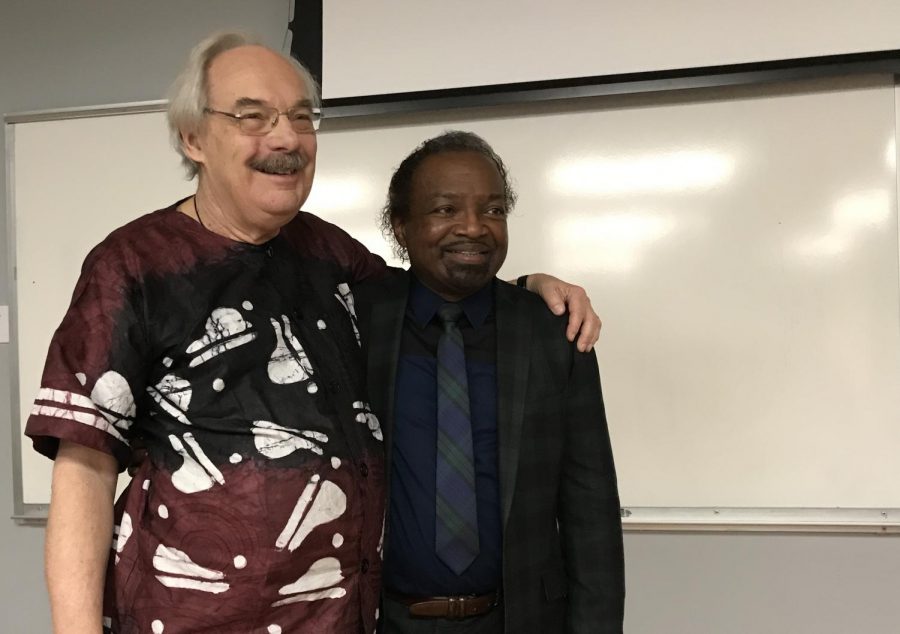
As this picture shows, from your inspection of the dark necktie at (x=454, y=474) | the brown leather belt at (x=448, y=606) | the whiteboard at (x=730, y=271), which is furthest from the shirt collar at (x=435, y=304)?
the whiteboard at (x=730, y=271)

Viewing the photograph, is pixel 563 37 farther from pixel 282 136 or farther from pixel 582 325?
pixel 282 136

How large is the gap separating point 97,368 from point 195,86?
0.46 meters

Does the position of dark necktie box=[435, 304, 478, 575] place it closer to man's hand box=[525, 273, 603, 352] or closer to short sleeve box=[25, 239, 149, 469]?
man's hand box=[525, 273, 603, 352]

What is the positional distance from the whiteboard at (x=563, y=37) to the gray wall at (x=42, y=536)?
36cm

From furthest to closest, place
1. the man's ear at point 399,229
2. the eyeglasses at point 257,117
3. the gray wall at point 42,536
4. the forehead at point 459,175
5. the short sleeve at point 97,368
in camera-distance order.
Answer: the gray wall at point 42,536 → the man's ear at point 399,229 → the forehead at point 459,175 → the eyeglasses at point 257,117 → the short sleeve at point 97,368

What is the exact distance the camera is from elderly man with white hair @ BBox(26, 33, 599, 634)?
38.0 inches

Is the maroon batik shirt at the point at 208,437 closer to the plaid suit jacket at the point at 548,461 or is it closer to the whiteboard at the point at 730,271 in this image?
the plaid suit jacket at the point at 548,461

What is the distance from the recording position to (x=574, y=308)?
1.36 m

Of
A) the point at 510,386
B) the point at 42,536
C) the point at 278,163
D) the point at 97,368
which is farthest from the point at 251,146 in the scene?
the point at 42,536

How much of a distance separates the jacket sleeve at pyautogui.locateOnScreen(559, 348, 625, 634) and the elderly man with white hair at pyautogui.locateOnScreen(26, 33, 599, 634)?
387mm

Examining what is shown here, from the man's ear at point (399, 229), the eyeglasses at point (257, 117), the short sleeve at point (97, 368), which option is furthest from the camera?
the man's ear at point (399, 229)

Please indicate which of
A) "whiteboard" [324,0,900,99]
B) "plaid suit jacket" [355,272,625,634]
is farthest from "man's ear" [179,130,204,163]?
"whiteboard" [324,0,900,99]

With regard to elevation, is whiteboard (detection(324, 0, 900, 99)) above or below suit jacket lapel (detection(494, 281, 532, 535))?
above

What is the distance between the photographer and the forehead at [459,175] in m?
1.32
